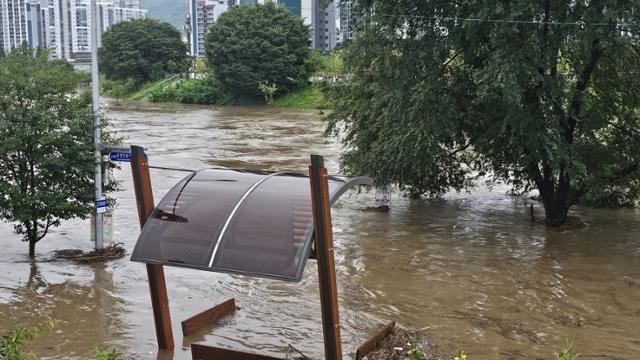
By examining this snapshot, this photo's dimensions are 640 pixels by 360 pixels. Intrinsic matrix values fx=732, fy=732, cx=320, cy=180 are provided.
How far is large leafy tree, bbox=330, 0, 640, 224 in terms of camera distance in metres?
15.5

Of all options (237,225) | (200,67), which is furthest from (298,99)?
(237,225)

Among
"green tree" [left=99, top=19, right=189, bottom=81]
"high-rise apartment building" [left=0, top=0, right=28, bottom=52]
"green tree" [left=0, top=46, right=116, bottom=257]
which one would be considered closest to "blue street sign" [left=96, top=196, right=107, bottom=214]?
"green tree" [left=0, top=46, right=116, bottom=257]

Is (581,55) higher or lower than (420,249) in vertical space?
higher

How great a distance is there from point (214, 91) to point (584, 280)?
67281 millimetres

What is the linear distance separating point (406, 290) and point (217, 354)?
529 centimetres

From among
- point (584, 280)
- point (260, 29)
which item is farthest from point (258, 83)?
point (584, 280)

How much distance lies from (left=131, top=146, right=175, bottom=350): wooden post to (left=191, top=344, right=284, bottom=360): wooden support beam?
629 millimetres

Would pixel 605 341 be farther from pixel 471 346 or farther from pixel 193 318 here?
pixel 193 318

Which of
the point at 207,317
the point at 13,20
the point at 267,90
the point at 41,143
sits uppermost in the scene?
the point at 13,20

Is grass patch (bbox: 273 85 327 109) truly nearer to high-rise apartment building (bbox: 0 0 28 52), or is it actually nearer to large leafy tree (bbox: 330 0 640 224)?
high-rise apartment building (bbox: 0 0 28 52)

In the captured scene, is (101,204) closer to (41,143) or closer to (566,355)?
(41,143)

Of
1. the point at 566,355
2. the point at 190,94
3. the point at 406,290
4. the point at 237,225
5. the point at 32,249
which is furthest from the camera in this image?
the point at 190,94

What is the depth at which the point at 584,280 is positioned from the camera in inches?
565

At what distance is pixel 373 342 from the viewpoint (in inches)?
374
